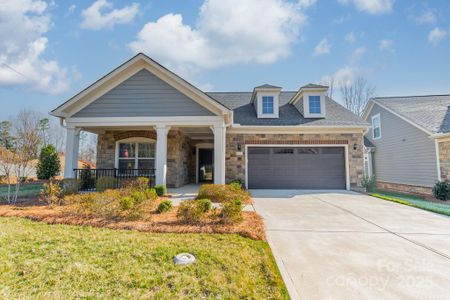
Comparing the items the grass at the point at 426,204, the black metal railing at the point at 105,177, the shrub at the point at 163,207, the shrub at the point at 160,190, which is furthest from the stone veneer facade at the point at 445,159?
the black metal railing at the point at 105,177

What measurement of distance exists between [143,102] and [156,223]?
583cm

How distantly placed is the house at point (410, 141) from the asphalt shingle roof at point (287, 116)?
123 inches

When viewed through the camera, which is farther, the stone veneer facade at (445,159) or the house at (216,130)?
the stone veneer facade at (445,159)

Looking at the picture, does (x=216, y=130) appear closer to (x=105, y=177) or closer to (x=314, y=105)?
(x=105, y=177)

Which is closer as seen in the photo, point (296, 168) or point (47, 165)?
point (296, 168)

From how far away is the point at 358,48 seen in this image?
37.0ft

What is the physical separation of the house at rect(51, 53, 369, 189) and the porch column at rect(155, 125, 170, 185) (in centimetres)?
4

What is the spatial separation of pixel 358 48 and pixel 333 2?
378 centimetres

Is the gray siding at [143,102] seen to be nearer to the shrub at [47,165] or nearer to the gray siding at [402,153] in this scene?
the shrub at [47,165]

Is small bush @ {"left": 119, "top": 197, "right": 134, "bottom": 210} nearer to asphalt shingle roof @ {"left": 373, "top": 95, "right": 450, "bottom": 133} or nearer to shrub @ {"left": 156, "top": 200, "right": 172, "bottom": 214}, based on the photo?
shrub @ {"left": 156, "top": 200, "right": 172, "bottom": 214}

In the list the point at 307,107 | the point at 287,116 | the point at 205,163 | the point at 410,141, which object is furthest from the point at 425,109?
the point at 205,163

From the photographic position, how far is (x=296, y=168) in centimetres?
1115

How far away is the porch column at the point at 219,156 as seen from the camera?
870 centimetres

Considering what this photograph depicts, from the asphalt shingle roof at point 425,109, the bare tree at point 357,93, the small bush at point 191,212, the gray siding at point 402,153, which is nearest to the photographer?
the small bush at point 191,212
